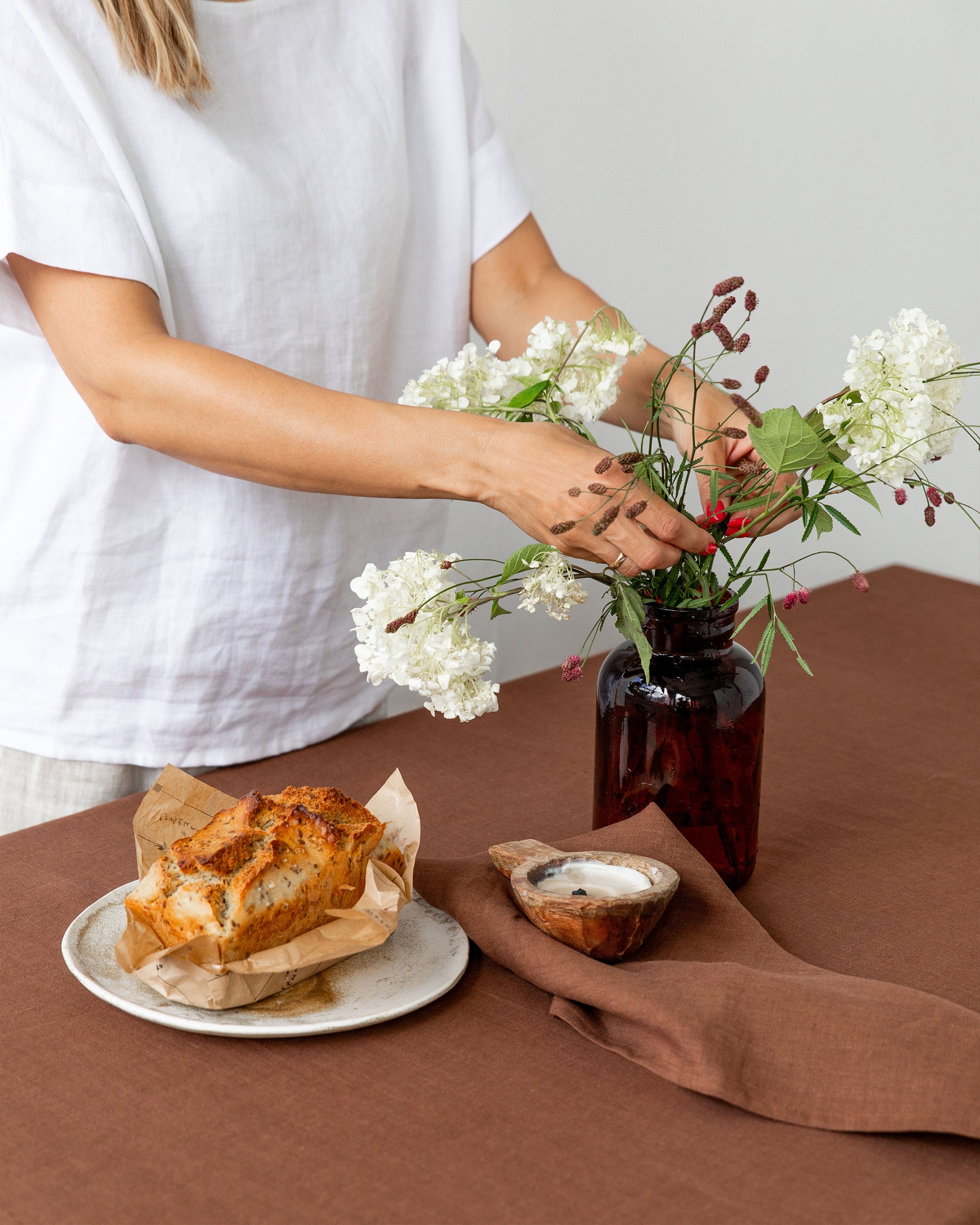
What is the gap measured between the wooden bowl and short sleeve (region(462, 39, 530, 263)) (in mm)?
857

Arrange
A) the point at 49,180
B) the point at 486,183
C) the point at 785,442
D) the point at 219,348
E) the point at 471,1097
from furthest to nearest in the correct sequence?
the point at 486,183 < the point at 219,348 < the point at 49,180 < the point at 785,442 < the point at 471,1097

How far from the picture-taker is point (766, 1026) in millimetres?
711

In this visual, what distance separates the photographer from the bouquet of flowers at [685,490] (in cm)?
80

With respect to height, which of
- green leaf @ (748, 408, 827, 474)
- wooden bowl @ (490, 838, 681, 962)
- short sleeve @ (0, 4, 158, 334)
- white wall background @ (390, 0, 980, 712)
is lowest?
wooden bowl @ (490, 838, 681, 962)

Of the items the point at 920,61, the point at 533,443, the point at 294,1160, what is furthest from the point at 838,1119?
the point at 920,61

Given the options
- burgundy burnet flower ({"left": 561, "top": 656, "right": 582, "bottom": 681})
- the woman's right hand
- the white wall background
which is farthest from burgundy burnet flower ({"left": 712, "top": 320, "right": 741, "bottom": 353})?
the white wall background

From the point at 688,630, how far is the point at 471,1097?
345 mm

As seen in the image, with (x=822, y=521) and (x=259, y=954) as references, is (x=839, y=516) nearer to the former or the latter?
(x=822, y=521)

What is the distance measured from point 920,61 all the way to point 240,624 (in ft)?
7.44

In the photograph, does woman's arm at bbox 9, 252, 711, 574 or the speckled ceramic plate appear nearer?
the speckled ceramic plate

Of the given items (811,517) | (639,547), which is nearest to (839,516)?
(811,517)

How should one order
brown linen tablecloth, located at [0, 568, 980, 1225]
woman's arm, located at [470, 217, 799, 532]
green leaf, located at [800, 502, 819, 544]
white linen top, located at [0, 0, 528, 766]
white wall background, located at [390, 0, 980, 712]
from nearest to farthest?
brown linen tablecloth, located at [0, 568, 980, 1225]
green leaf, located at [800, 502, 819, 544]
white linen top, located at [0, 0, 528, 766]
woman's arm, located at [470, 217, 799, 532]
white wall background, located at [390, 0, 980, 712]

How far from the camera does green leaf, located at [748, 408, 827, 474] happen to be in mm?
802

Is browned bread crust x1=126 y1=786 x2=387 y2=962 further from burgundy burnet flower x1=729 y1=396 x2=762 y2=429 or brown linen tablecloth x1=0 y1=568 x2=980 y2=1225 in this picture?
burgundy burnet flower x1=729 y1=396 x2=762 y2=429
